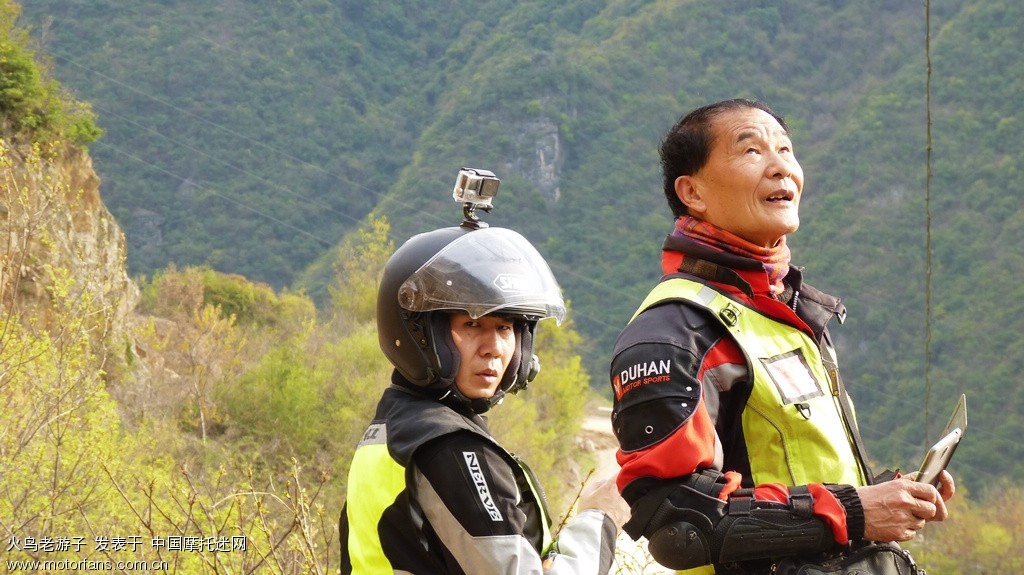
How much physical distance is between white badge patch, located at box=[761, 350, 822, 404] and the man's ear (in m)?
0.48

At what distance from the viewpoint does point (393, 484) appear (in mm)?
2781

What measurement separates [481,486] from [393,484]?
21cm

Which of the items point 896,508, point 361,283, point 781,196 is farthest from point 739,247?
point 361,283

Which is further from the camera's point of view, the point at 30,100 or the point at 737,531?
the point at 30,100

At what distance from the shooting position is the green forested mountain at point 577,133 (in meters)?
49.6

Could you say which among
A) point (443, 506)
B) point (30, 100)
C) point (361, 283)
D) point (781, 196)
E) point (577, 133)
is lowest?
point (361, 283)

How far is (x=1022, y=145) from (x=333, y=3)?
4178 cm

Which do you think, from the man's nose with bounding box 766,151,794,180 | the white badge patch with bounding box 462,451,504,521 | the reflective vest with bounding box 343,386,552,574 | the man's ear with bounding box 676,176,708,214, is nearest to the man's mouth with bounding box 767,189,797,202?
the man's nose with bounding box 766,151,794,180

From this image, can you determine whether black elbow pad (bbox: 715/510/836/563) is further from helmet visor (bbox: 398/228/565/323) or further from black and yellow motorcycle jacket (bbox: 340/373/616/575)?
helmet visor (bbox: 398/228/565/323)

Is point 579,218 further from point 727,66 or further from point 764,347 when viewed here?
point 764,347

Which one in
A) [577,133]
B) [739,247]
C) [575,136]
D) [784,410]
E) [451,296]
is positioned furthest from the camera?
[577,133]

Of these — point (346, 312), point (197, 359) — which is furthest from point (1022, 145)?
point (197, 359)

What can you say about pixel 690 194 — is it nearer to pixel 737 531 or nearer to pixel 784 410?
pixel 784 410

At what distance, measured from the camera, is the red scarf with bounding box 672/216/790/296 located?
3.20 m
